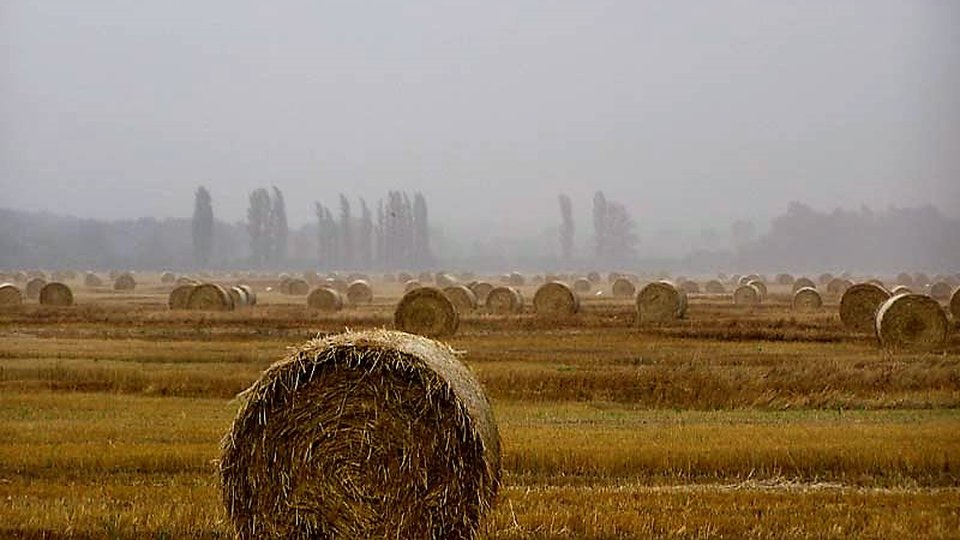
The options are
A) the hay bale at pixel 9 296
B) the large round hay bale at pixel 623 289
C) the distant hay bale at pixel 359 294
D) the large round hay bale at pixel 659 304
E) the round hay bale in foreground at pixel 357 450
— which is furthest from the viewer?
the large round hay bale at pixel 623 289

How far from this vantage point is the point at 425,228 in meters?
174

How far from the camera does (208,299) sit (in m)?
38.7

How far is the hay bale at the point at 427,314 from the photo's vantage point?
26328 mm

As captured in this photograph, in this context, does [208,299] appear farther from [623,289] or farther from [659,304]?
[623,289]

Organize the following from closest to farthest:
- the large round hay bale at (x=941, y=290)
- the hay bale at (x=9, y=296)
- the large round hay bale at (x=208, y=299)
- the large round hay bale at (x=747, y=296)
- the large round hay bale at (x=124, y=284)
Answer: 1. the large round hay bale at (x=208, y=299)
2. the hay bale at (x=9, y=296)
3. the large round hay bale at (x=747, y=296)
4. the large round hay bale at (x=941, y=290)
5. the large round hay bale at (x=124, y=284)

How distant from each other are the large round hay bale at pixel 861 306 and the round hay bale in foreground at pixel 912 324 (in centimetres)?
481

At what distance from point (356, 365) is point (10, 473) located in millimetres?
5215

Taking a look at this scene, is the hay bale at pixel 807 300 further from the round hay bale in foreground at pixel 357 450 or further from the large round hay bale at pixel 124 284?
the large round hay bale at pixel 124 284

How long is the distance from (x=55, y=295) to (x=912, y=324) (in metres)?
33.2

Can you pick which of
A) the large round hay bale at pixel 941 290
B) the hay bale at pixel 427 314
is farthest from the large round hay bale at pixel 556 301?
the large round hay bale at pixel 941 290

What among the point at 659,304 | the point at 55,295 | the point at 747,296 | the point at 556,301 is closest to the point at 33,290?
the point at 55,295

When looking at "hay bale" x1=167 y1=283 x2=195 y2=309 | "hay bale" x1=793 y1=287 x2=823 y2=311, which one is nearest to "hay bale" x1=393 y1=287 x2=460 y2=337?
"hay bale" x1=167 y1=283 x2=195 y2=309

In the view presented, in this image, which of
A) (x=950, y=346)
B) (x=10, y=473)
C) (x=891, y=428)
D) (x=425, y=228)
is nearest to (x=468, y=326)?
(x=950, y=346)

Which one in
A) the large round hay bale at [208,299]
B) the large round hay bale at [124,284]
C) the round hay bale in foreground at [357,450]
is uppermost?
the large round hay bale at [124,284]
